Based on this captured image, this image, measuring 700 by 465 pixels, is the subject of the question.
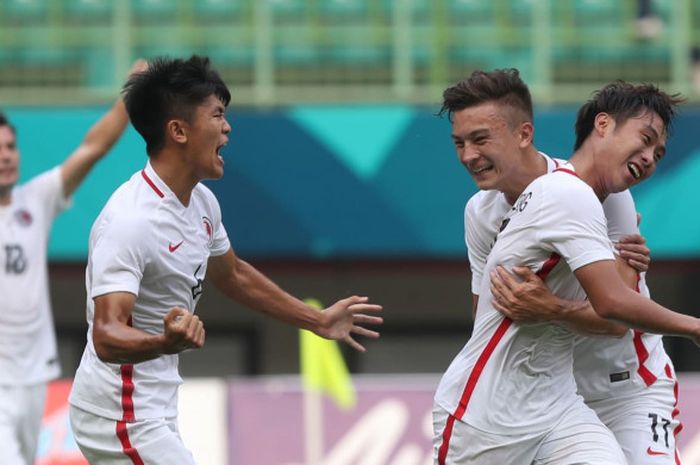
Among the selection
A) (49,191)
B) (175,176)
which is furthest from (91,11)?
(175,176)

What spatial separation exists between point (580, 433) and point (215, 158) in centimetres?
156

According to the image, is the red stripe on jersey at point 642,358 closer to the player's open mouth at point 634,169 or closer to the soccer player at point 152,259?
the player's open mouth at point 634,169

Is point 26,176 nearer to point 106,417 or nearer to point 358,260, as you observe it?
point 358,260

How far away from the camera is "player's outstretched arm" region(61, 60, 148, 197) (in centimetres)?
821

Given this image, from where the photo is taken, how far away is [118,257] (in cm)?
509

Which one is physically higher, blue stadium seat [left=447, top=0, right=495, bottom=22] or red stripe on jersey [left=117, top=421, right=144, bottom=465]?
Answer: blue stadium seat [left=447, top=0, right=495, bottom=22]

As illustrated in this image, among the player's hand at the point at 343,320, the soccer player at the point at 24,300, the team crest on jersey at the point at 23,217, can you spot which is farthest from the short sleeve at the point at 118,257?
the team crest on jersey at the point at 23,217

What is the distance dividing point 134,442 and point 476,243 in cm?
140

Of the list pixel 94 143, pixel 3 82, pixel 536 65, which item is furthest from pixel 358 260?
pixel 94 143

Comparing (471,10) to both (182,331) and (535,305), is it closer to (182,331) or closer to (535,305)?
(535,305)

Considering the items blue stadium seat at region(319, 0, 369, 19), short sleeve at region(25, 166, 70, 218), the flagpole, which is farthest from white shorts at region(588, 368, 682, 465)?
blue stadium seat at region(319, 0, 369, 19)

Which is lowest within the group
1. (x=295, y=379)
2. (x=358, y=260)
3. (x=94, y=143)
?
(x=295, y=379)

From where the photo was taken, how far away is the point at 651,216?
12.2 metres

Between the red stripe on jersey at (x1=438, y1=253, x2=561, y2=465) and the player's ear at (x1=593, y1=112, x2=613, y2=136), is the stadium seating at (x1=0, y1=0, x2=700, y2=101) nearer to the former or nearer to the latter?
the player's ear at (x1=593, y1=112, x2=613, y2=136)
